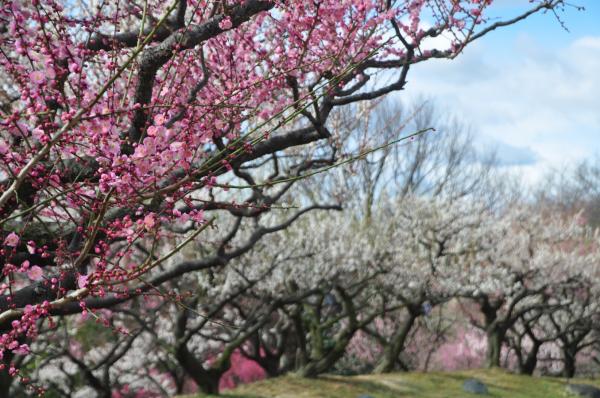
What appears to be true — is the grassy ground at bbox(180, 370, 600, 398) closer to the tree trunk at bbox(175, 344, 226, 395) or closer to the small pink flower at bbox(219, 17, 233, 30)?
the tree trunk at bbox(175, 344, 226, 395)

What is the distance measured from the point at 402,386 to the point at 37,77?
Result: 11737mm

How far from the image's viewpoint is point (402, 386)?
1307 cm

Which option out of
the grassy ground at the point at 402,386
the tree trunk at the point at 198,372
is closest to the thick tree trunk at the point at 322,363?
the grassy ground at the point at 402,386

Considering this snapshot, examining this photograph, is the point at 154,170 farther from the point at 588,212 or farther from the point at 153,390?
the point at 588,212

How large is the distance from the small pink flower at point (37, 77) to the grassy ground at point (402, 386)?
9.05m

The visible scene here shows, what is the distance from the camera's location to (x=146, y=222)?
8.33 feet

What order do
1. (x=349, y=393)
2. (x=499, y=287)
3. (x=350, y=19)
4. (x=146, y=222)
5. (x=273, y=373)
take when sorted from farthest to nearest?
(x=499, y=287) → (x=273, y=373) → (x=349, y=393) → (x=350, y=19) → (x=146, y=222)

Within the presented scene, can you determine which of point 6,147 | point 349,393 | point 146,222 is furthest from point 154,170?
point 349,393

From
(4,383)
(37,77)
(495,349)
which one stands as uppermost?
(37,77)

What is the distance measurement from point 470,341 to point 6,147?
2298cm

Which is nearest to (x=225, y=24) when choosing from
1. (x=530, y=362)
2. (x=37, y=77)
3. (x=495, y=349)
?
(x=37, y=77)

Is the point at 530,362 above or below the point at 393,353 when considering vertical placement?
below

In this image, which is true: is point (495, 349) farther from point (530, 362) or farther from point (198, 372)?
point (198, 372)

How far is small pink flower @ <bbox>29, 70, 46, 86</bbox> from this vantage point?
253 cm
